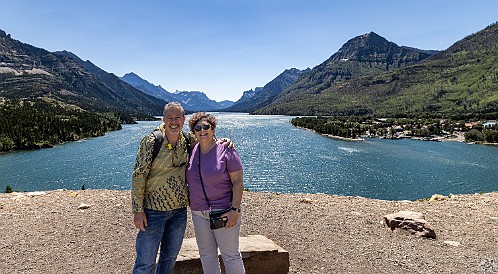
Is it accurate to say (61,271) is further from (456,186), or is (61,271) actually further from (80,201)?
(456,186)

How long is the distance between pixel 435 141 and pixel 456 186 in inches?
2492

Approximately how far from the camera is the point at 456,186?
42188 millimetres

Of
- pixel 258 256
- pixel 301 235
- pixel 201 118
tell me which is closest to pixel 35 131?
pixel 301 235

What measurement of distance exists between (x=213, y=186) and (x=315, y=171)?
4587cm

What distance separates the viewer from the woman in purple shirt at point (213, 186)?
4.99 metres

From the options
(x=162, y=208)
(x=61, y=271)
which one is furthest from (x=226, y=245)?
(x=61, y=271)

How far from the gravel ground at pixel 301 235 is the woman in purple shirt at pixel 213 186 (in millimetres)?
3556

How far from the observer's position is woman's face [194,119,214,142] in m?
5.12

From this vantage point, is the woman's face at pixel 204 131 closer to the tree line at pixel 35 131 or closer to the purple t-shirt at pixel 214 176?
the purple t-shirt at pixel 214 176

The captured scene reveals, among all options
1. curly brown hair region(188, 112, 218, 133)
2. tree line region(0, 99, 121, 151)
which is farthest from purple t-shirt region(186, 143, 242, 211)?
tree line region(0, 99, 121, 151)

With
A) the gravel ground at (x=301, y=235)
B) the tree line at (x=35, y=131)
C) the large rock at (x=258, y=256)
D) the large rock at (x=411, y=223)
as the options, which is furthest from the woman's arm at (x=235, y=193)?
the tree line at (x=35, y=131)

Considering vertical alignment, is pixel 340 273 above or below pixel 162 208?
below

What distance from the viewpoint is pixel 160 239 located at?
18.0 ft

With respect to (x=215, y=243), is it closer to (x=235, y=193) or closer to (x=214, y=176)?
(x=235, y=193)
